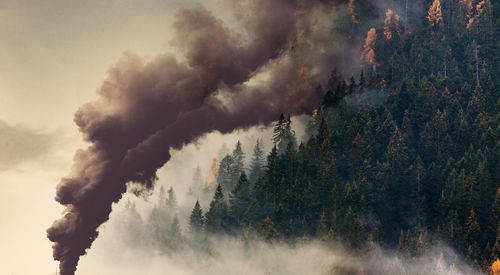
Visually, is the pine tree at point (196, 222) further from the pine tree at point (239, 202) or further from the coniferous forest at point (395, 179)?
the pine tree at point (239, 202)

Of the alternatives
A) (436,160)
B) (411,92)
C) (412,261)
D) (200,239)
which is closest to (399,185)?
(436,160)

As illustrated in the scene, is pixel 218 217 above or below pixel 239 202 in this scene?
below

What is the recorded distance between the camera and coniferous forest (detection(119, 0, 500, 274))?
15150 cm

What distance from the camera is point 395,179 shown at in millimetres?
168125

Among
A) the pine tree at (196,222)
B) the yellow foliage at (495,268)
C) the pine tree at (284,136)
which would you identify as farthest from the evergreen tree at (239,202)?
the yellow foliage at (495,268)

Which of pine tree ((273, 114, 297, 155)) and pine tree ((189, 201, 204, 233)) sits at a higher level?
pine tree ((273, 114, 297, 155))

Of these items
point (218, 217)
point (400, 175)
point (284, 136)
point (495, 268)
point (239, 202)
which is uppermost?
point (284, 136)

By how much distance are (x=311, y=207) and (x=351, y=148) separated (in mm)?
21557

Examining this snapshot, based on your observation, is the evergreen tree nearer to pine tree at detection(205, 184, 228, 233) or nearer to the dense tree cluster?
the dense tree cluster

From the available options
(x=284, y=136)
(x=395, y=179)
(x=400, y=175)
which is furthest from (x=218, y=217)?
(x=400, y=175)

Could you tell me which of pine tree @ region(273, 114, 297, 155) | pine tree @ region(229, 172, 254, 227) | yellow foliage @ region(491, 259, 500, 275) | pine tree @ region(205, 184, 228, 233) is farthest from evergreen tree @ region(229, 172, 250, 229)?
yellow foliage @ region(491, 259, 500, 275)

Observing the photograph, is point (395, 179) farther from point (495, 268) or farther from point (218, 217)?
point (218, 217)

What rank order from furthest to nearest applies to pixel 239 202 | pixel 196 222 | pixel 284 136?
pixel 284 136
pixel 196 222
pixel 239 202

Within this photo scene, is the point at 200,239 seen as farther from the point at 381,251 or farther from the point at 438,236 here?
the point at 438,236
